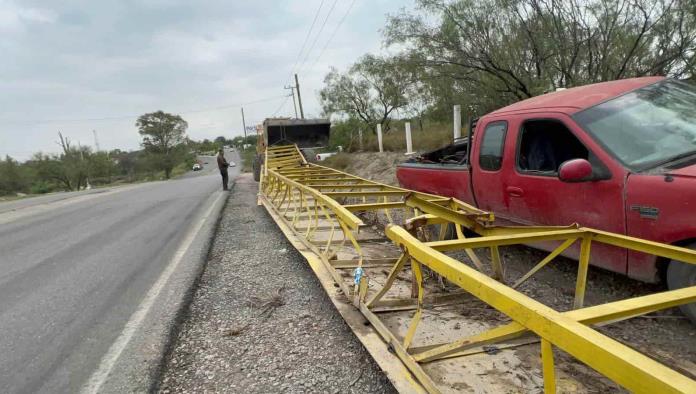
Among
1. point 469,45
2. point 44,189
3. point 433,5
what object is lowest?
point 44,189

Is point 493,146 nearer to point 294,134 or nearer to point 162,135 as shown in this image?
point 294,134

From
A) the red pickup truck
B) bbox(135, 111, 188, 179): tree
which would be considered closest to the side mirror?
the red pickup truck

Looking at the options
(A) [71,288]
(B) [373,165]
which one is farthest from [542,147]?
(B) [373,165]

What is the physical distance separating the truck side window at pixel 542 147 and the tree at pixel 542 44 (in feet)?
25.7

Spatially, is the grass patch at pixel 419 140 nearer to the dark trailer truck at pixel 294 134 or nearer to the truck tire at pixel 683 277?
the dark trailer truck at pixel 294 134

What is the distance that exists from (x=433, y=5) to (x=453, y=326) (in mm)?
11220

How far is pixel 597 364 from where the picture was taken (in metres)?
1.28

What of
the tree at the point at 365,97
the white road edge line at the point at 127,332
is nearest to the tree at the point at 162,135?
the tree at the point at 365,97

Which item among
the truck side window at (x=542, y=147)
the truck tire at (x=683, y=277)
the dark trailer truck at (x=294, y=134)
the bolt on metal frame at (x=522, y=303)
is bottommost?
the truck tire at (x=683, y=277)

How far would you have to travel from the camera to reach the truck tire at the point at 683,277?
2.77 meters

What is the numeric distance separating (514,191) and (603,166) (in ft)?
3.23

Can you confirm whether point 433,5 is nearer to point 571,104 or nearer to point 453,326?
point 571,104

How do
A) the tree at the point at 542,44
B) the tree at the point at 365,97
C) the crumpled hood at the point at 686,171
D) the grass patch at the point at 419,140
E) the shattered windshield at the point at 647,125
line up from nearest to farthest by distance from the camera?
the crumpled hood at the point at 686,171 → the shattered windshield at the point at 647,125 → the tree at the point at 542,44 → the grass patch at the point at 419,140 → the tree at the point at 365,97

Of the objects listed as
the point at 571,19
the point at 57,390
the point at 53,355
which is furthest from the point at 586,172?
the point at 571,19
